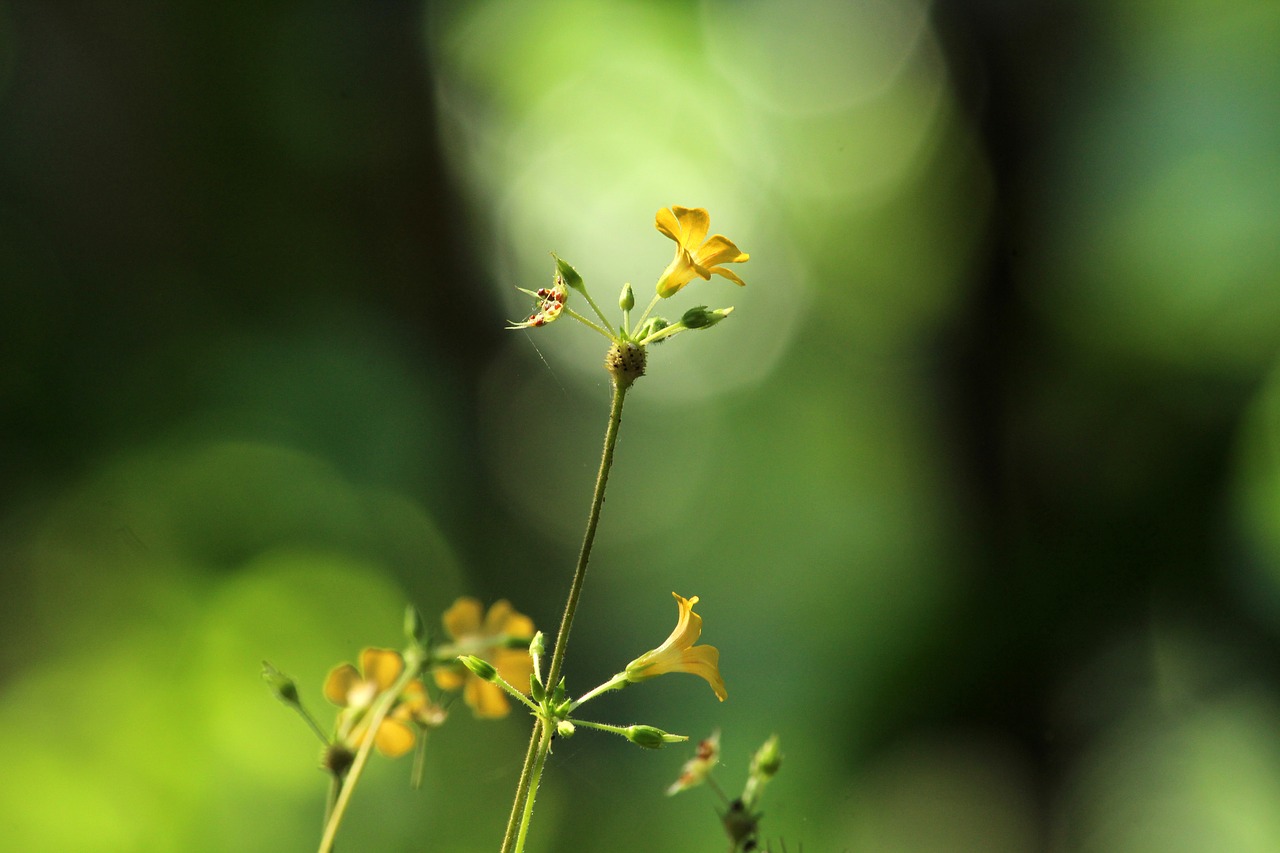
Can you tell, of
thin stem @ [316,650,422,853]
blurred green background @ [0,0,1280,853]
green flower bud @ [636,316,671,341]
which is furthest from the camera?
blurred green background @ [0,0,1280,853]

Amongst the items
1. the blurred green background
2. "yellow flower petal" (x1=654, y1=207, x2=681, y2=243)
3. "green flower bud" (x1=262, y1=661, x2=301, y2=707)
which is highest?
the blurred green background

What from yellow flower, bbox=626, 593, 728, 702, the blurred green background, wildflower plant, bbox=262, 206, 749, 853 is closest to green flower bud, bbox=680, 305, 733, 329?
wildflower plant, bbox=262, 206, 749, 853

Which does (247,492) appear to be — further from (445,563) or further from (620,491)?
(620,491)

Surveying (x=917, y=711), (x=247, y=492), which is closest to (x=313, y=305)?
(x=247, y=492)

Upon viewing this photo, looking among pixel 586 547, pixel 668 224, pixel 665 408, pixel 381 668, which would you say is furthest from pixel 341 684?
pixel 665 408

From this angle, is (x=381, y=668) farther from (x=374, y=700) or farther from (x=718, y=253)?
(x=718, y=253)

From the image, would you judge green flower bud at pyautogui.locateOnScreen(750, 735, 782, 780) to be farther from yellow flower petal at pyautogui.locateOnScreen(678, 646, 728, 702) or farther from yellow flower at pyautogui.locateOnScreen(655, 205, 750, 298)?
yellow flower at pyautogui.locateOnScreen(655, 205, 750, 298)

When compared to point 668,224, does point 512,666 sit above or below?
below
